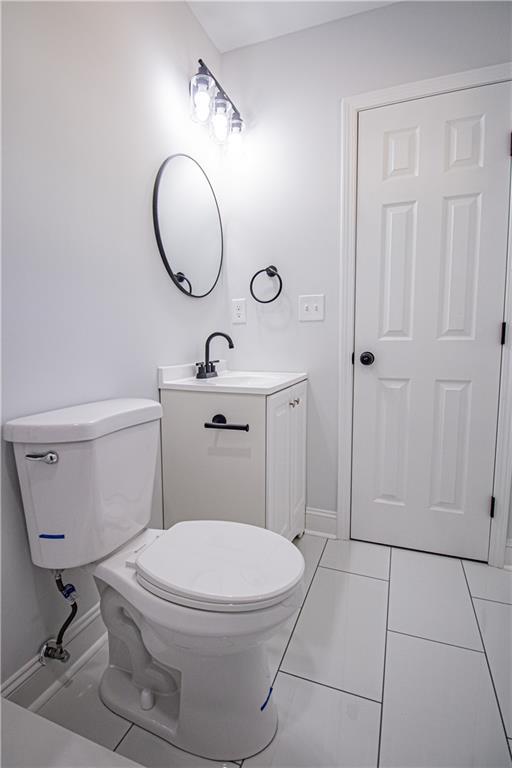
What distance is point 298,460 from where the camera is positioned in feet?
5.89

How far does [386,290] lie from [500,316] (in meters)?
0.48

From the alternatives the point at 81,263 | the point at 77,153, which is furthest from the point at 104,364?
the point at 77,153

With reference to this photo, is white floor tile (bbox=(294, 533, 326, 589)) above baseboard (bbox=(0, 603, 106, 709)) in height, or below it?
below

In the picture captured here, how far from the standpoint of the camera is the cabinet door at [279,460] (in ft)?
4.64

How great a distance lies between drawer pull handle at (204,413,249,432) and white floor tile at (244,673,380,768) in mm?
771

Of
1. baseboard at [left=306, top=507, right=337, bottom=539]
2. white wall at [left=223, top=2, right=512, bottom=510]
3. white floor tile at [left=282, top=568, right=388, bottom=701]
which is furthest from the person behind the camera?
baseboard at [left=306, top=507, right=337, bottom=539]

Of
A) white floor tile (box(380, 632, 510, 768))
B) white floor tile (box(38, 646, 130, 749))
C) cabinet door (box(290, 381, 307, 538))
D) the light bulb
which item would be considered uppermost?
the light bulb

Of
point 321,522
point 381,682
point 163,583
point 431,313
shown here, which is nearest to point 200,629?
point 163,583

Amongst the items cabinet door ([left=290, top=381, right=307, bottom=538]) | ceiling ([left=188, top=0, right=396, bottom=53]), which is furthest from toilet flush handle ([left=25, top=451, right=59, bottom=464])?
ceiling ([left=188, top=0, right=396, bottom=53])

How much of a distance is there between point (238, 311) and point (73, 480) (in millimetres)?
1312

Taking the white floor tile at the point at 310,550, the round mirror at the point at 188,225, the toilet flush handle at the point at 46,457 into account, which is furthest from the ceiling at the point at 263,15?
the white floor tile at the point at 310,550

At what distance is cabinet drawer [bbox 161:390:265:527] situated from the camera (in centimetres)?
140

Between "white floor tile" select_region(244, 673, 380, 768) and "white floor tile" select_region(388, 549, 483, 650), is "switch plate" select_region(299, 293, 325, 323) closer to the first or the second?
"white floor tile" select_region(388, 549, 483, 650)

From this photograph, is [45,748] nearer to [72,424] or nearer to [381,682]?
[72,424]
